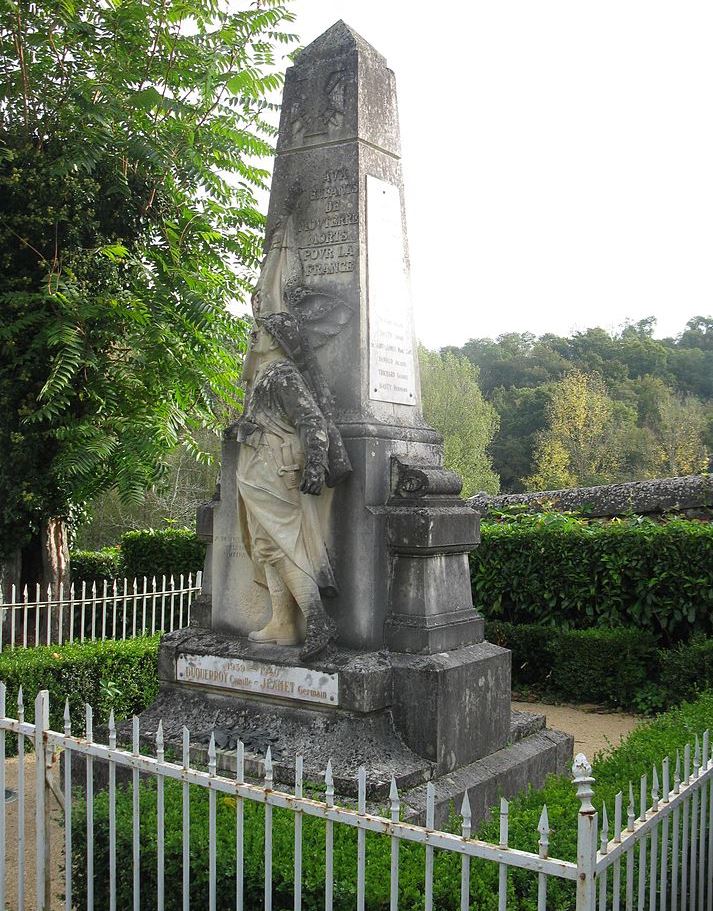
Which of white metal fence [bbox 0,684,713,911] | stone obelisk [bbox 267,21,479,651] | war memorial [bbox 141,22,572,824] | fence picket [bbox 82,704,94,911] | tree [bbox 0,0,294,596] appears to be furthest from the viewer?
tree [bbox 0,0,294,596]

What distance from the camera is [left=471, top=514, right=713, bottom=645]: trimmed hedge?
9.17 meters

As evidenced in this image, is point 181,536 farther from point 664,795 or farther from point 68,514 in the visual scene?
point 664,795

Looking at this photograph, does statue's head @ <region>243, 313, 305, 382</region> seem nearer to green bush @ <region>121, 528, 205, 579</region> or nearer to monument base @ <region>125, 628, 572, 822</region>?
monument base @ <region>125, 628, 572, 822</region>

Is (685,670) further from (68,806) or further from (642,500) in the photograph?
(68,806)

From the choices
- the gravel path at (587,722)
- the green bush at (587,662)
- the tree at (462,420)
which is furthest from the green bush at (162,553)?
the tree at (462,420)

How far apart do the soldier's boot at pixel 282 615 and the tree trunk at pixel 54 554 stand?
745cm

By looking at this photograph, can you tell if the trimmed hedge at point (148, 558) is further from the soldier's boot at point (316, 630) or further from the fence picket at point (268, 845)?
the fence picket at point (268, 845)

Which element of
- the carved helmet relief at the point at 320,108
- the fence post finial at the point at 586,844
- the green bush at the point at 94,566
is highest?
the carved helmet relief at the point at 320,108

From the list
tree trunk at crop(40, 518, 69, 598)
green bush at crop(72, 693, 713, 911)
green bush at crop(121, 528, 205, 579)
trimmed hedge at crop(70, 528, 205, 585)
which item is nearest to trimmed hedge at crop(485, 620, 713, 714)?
green bush at crop(72, 693, 713, 911)

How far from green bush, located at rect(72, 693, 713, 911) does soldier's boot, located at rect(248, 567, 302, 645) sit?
127 centimetres

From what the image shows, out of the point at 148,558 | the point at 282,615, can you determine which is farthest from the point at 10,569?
the point at 282,615

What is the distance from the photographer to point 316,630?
5168mm

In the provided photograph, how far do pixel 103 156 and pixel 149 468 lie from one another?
386 centimetres

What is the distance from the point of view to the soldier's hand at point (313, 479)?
5098 millimetres
